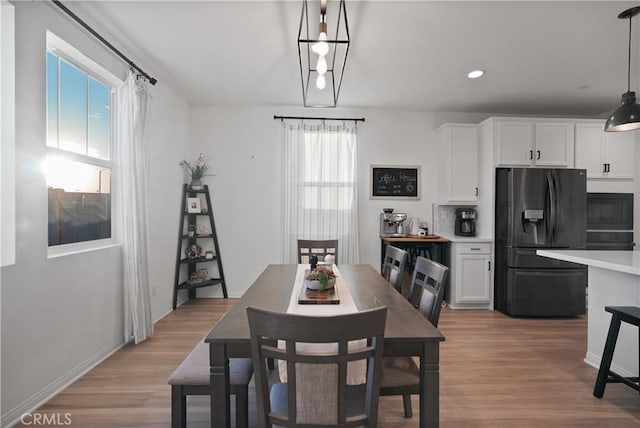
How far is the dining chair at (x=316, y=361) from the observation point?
99 cm

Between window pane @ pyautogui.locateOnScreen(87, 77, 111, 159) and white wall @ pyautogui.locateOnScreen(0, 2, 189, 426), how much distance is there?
8.6 inches

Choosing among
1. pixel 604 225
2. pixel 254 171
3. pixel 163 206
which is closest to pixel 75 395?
pixel 163 206

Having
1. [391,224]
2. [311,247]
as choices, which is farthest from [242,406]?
[391,224]

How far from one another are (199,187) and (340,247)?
2095 millimetres

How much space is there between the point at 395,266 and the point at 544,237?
2.45 metres

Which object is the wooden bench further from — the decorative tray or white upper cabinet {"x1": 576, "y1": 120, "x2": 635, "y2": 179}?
white upper cabinet {"x1": 576, "y1": 120, "x2": 635, "y2": 179}

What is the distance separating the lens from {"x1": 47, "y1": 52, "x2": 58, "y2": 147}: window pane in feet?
7.29

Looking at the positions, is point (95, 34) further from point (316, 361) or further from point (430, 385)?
point (430, 385)

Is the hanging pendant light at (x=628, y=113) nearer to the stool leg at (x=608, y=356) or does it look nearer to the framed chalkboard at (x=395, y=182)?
the stool leg at (x=608, y=356)

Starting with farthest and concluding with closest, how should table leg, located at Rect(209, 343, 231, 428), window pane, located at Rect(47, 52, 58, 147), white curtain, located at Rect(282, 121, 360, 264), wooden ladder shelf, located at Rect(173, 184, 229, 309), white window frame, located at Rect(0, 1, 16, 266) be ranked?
white curtain, located at Rect(282, 121, 360, 264), wooden ladder shelf, located at Rect(173, 184, 229, 309), window pane, located at Rect(47, 52, 58, 147), white window frame, located at Rect(0, 1, 16, 266), table leg, located at Rect(209, 343, 231, 428)

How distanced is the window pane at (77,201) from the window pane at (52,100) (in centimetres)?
15

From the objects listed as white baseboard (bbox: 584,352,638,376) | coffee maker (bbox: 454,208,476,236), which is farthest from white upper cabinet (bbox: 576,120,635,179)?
white baseboard (bbox: 584,352,638,376)

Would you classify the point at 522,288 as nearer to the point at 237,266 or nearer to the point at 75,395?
the point at 237,266

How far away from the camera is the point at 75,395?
2.13 meters
